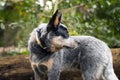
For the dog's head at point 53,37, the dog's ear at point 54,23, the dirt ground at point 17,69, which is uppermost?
the dog's ear at point 54,23

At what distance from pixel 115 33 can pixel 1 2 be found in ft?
6.01

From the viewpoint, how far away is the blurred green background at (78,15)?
5.63 metres

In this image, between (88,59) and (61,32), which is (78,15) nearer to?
(88,59)

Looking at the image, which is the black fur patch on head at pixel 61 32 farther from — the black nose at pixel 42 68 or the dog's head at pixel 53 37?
the black nose at pixel 42 68

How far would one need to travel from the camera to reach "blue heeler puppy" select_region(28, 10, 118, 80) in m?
3.05

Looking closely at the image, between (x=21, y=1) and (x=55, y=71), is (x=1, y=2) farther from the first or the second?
(x=55, y=71)

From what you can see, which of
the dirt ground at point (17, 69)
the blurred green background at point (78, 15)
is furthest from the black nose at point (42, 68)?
the blurred green background at point (78, 15)

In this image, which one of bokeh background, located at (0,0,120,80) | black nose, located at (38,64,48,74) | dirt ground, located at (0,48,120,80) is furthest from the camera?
bokeh background, located at (0,0,120,80)

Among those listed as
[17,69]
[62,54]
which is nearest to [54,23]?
[62,54]

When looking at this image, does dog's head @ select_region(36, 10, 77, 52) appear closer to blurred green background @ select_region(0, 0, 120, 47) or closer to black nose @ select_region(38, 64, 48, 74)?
black nose @ select_region(38, 64, 48, 74)

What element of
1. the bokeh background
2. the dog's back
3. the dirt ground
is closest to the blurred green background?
the bokeh background

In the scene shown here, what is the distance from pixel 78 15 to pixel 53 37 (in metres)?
2.80

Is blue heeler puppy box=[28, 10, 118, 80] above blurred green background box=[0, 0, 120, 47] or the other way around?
above

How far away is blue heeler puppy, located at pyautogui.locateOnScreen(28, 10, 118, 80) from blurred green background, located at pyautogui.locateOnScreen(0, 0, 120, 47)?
215 cm
